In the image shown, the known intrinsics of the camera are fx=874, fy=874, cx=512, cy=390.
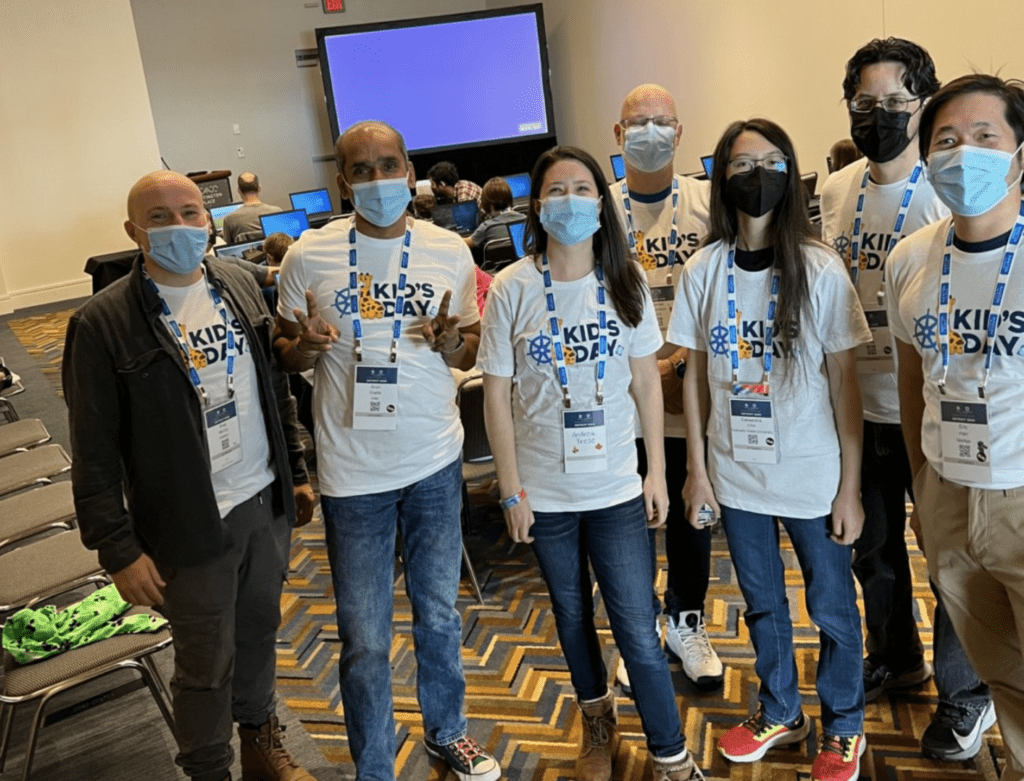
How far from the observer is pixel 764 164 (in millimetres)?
2014

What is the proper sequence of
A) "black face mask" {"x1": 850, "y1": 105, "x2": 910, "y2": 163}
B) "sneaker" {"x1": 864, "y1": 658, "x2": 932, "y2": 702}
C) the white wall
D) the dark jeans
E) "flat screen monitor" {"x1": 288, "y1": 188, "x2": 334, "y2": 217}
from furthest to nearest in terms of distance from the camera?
the white wall < "flat screen monitor" {"x1": 288, "y1": 188, "x2": 334, "y2": 217} < the dark jeans < "sneaker" {"x1": 864, "y1": 658, "x2": 932, "y2": 702} < "black face mask" {"x1": 850, "y1": 105, "x2": 910, "y2": 163}

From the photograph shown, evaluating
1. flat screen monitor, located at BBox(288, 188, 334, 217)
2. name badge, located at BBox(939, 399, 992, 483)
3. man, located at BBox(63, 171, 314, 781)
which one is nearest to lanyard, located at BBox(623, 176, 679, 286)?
name badge, located at BBox(939, 399, 992, 483)

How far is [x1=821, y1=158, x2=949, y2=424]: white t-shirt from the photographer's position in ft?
7.04

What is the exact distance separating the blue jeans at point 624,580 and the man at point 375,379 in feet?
0.95

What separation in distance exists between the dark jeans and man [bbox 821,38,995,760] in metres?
0.50

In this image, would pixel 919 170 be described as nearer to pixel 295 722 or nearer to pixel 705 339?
pixel 705 339

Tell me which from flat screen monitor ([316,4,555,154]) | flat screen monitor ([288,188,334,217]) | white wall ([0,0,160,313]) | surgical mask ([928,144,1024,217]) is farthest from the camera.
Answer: flat screen monitor ([316,4,555,154])

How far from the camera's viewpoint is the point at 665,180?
8.40 feet

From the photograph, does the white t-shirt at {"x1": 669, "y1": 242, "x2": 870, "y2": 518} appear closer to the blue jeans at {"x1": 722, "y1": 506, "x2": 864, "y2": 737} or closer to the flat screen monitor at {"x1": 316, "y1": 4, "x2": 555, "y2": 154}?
the blue jeans at {"x1": 722, "y1": 506, "x2": 864, "y2": 737}

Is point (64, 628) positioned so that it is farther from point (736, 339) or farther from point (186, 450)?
point (736, 339)

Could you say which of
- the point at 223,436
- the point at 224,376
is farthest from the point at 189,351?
the point at 223,436

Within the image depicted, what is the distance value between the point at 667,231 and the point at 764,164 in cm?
54

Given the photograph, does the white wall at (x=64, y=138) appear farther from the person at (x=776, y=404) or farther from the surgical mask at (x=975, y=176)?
the surgical mask at (x=975, y=176)

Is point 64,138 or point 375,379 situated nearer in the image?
point 375,379
